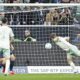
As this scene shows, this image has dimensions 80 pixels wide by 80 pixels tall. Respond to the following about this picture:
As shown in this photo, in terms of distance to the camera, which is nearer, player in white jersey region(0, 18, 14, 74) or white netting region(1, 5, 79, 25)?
player in white jersey region(0, 18, 14, 74)

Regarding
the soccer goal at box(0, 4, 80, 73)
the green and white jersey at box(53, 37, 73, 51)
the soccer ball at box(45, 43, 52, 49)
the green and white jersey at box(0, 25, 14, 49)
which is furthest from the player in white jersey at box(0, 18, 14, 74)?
the green and white jersey at box(53, 37, 73, 51)

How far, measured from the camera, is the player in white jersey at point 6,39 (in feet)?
48.6

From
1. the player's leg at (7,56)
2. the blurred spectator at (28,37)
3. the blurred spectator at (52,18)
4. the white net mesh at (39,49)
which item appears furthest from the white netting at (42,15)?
the player's leg at (7,56)

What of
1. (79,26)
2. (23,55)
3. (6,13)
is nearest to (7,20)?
(6,13)

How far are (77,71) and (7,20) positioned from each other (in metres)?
3.05

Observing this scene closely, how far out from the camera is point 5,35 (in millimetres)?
14930

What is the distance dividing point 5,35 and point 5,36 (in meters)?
0.05

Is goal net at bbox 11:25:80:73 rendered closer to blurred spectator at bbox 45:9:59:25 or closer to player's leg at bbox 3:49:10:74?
blurred spectator at bbox 45:9:59:25

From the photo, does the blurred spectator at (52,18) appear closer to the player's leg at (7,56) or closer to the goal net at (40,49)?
the goal net at (40,49)

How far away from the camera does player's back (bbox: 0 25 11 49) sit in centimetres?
1482

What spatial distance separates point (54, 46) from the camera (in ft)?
52.9

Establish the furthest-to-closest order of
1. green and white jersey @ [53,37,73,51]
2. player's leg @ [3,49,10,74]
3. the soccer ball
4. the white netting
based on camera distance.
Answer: the white netting → the soccer ball → green and white jersey @ [53,37,73,51] → player's leg @ [3,49,10,74]

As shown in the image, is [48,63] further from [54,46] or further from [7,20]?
[7,20]

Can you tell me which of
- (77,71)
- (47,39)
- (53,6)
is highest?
(53,6)
